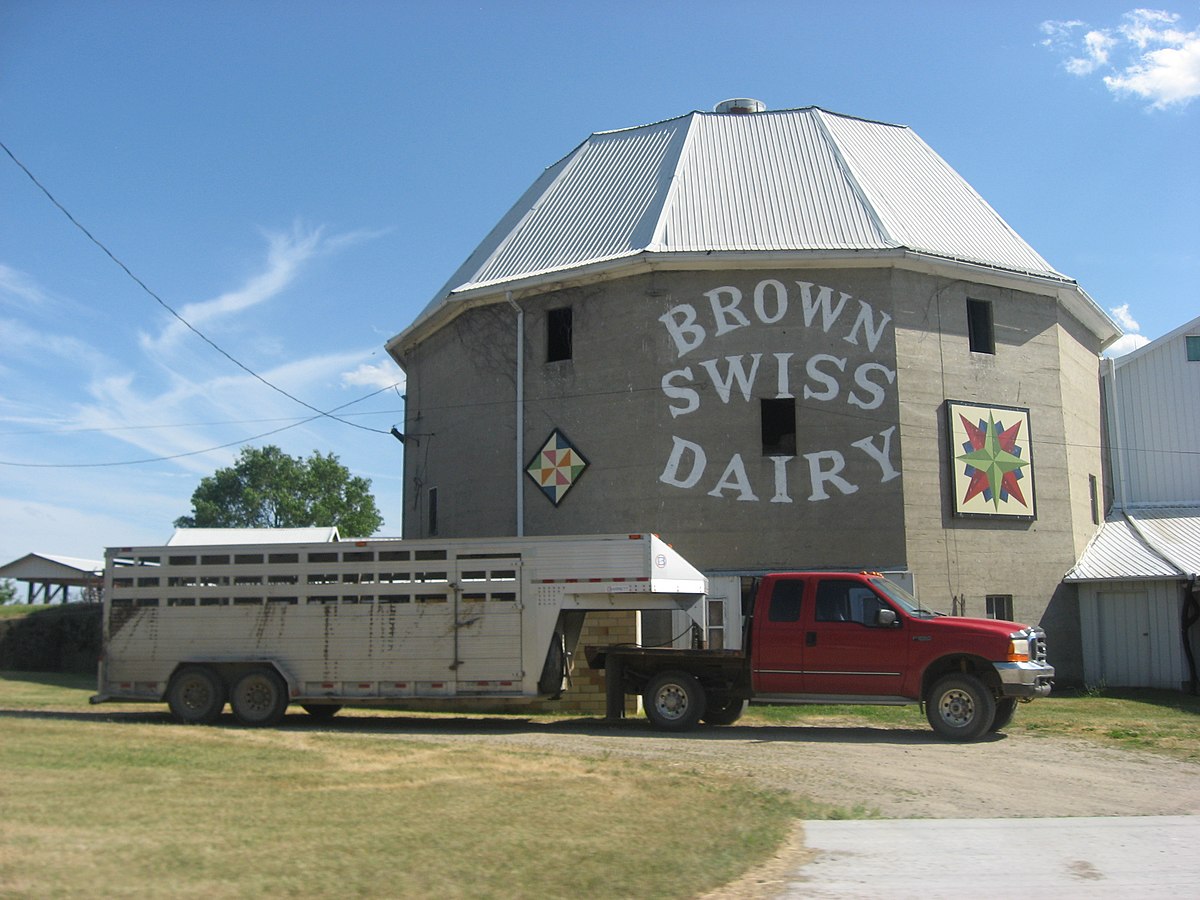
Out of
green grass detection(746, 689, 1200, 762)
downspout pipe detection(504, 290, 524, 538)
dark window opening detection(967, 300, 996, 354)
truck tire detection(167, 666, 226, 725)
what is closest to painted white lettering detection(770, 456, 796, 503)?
green grass detection(746, 689, 1200, 762)

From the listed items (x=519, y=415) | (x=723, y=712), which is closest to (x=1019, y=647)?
(x=723, y=712)

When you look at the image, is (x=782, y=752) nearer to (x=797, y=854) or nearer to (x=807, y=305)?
(x=797, y=854)

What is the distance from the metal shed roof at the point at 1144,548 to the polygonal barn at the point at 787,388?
60 centimetres

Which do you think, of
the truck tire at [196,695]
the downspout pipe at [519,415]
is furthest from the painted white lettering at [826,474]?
the truck tire at [196,695]

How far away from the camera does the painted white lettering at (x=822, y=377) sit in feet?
73.1

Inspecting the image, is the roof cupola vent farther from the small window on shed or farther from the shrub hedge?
the shrub hedge

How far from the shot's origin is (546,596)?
15.7 metres

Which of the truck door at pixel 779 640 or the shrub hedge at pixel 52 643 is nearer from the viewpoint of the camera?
the truck door at pixel 779 640

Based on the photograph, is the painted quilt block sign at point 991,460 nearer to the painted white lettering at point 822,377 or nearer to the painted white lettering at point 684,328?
the painted white lettering at point 822,377

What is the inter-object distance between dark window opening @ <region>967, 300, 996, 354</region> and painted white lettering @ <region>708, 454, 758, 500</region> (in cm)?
602

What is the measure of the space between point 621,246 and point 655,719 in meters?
11.5

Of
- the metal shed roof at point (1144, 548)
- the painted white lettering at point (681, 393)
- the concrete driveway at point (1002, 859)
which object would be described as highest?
the painted white lettering at point (681, 393)

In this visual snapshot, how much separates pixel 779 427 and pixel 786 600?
8042 millimetres

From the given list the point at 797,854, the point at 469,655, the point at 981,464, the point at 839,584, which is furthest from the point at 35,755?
the point at 981,464
